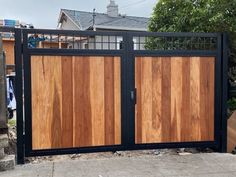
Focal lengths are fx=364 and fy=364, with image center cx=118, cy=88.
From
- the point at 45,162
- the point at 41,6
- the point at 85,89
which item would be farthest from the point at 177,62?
the point at 41,6

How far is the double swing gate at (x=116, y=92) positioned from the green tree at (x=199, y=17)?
1.73ft

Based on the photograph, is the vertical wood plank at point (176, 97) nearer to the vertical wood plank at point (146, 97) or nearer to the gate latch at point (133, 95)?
the vertical wood plank at point (146, 97)

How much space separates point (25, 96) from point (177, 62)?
247 centimetres

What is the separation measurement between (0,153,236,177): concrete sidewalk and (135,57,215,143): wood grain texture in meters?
0.38

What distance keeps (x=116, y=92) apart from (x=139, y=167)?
122 cm

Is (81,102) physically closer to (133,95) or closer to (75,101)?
(75,101)

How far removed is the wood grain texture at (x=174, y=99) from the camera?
231 inches

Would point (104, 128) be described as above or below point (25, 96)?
below

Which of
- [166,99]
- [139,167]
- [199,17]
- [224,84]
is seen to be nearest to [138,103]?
[166,99]

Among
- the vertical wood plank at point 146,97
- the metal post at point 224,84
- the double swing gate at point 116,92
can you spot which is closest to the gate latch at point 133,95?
the double swing gate at point 116,92

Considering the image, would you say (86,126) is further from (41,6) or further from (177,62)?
(41,6)

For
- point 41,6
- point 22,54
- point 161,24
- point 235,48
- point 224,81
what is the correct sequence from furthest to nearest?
point 41,6 < point 161,24 < point 235,48 < point 224,81 < point 22,54

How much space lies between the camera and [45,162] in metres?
5.71

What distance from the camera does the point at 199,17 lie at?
23.0 ft
